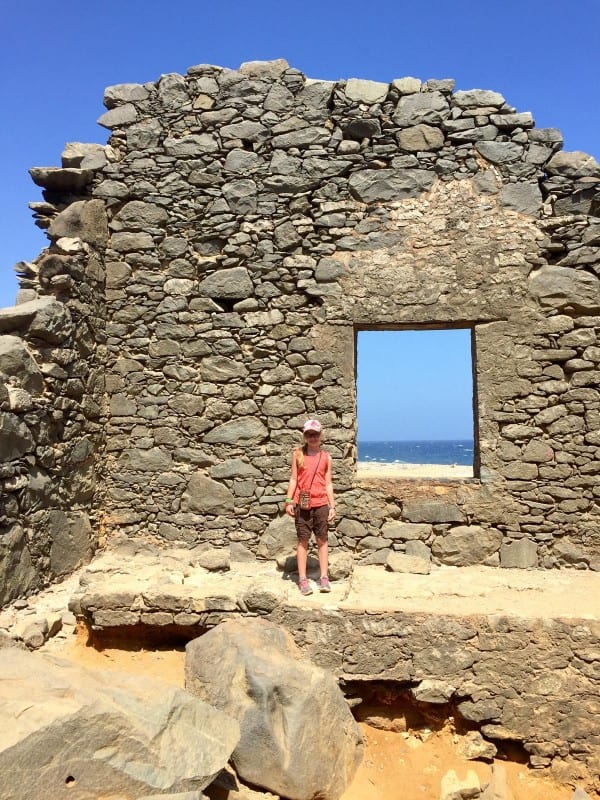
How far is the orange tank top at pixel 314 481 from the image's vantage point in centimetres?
540

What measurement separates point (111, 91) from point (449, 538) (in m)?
6.22

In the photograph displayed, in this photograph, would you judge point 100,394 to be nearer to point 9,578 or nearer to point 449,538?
point 9,578

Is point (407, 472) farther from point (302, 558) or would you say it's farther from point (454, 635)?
point (454, 635)

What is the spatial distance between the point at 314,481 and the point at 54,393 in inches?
104

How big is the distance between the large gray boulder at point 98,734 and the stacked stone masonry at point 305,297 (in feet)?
8.98

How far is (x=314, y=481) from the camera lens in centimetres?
541

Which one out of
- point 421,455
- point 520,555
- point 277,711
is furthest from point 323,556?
point 421,455

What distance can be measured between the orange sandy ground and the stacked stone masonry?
1.43 m

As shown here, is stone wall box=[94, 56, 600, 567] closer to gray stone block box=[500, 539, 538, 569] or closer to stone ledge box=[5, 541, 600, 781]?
gray stone block box=[500, 539, 538, 569]

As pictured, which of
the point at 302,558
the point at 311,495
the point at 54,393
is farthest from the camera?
the point at 54,393

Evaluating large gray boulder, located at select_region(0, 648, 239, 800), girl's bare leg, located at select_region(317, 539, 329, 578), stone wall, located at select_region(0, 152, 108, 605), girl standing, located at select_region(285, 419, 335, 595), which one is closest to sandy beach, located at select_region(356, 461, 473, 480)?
girl standing, located at select_region(285, 419, 335, 595)

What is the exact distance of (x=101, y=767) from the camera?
278cm

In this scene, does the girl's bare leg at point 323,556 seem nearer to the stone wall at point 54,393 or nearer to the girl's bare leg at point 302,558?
the girl's bare leg at point 302,558

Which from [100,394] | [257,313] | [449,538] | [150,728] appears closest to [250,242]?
[257,313]
